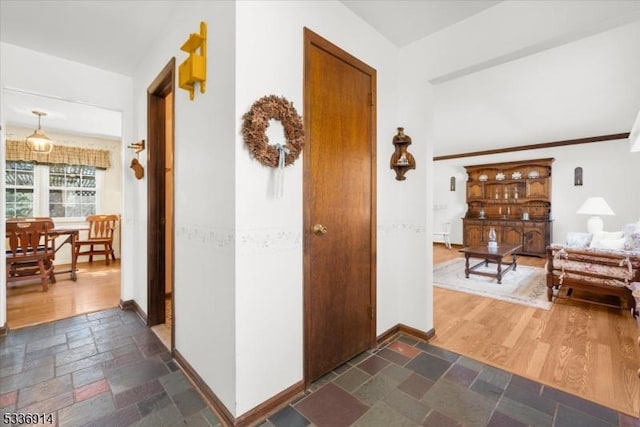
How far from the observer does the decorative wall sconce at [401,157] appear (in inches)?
92.2

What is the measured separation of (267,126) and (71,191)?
5.89 m

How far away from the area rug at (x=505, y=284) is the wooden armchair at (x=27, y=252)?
522 cm

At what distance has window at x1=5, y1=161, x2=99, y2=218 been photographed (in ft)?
16.0

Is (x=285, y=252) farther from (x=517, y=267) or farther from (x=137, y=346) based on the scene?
(x=517, y=267)

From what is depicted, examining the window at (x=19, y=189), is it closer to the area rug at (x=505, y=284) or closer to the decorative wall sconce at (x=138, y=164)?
the decorative wall sconce at (x=138, y=164)

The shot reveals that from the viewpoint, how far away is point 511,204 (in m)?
6.57

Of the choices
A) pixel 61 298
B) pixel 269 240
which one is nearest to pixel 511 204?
pixel 269 240

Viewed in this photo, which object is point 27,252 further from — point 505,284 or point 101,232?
point 505,284

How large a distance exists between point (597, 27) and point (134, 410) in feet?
11.1

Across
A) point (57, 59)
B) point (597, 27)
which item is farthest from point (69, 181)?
point (597, 27)

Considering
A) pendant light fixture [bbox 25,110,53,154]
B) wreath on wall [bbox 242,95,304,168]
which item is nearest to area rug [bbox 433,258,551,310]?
wreath on wall [bbox 242,95,304,168]

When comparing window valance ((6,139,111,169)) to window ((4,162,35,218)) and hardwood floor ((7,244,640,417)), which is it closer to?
window ((4,162,35,218))

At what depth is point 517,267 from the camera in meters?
5.05

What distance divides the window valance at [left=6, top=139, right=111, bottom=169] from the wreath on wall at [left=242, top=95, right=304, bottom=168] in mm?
5596
